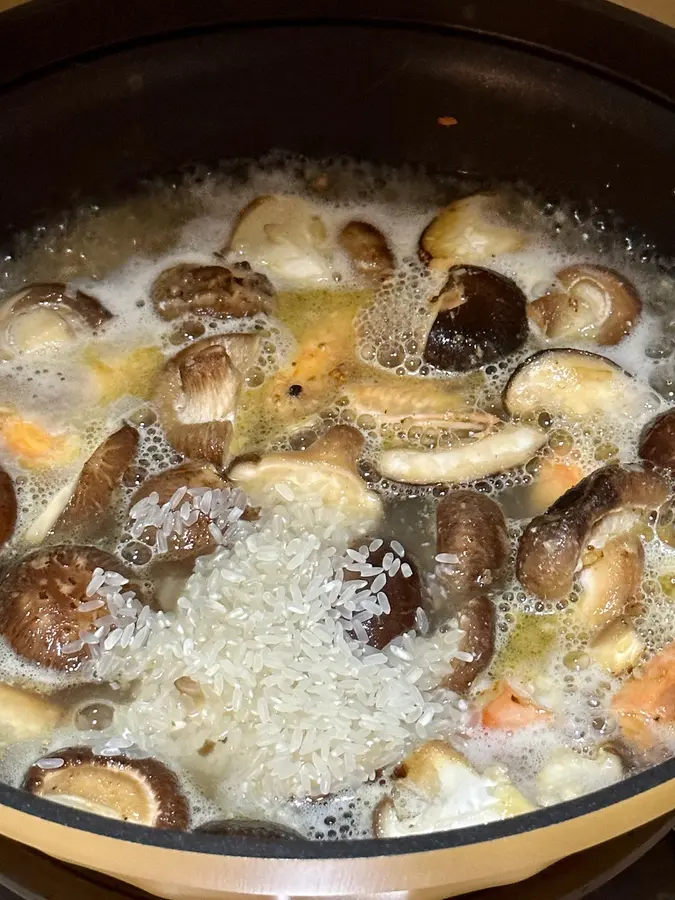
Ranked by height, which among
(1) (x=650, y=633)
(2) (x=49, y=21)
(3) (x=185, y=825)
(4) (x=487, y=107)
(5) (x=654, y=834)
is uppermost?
(4) (x=487, y=107)

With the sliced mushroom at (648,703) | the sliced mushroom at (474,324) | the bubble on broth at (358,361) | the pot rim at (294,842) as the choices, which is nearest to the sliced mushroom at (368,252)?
the bubble on broth at (358,361)

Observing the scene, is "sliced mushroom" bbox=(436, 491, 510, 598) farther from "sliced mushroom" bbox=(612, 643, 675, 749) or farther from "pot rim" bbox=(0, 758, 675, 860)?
"pot rim" bbox=(0, 758, 675, 860)

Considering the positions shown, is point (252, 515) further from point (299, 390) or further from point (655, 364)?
point (655, 364)

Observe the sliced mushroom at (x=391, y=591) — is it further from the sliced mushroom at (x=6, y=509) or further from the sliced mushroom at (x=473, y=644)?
the sliced mushroom at (x=6, y=509)

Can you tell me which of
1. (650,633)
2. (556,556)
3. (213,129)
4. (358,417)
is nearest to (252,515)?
(358,417)

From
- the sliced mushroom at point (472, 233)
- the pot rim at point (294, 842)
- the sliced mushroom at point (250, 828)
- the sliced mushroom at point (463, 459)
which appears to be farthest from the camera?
the sliced mushroom at point (472, 233)
